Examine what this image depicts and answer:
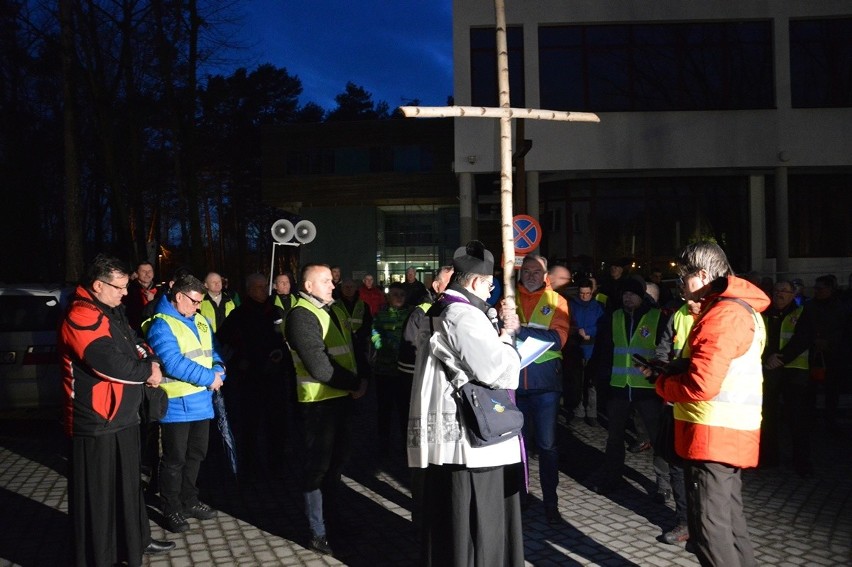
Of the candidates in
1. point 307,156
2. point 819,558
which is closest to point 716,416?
point 819,558

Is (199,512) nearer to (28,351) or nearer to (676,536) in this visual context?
(676,536)

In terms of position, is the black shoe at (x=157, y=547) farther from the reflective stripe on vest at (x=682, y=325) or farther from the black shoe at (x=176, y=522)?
the reflective stripe on vest at (x=682, y=325)

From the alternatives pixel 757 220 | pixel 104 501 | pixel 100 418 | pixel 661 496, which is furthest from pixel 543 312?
pixel 757 220

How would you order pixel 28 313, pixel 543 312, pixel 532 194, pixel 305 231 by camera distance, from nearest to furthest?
pixel 543 312
pixel 28 313
pixel 305 231
pixel 532 194

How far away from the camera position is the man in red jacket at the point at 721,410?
358cm

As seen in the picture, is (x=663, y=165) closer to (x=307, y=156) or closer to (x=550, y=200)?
(x=550, y=200)

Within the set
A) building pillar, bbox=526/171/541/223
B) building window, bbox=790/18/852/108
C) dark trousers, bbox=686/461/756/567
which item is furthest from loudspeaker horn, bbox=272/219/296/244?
building window, bbox=790/18/852/108

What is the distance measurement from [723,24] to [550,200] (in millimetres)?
6728

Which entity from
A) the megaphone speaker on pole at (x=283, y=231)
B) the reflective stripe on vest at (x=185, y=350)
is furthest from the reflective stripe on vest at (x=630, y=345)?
the megaphone speaker on pole at (x=283, y=231)

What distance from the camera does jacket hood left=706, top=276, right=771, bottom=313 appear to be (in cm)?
365

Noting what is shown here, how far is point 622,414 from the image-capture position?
6.41 m

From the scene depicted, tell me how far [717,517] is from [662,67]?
18705 millimetres

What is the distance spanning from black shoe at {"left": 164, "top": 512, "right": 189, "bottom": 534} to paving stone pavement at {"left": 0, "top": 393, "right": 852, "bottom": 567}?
0.08m

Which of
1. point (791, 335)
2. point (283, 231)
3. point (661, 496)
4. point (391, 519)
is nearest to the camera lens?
point (391, 519)
